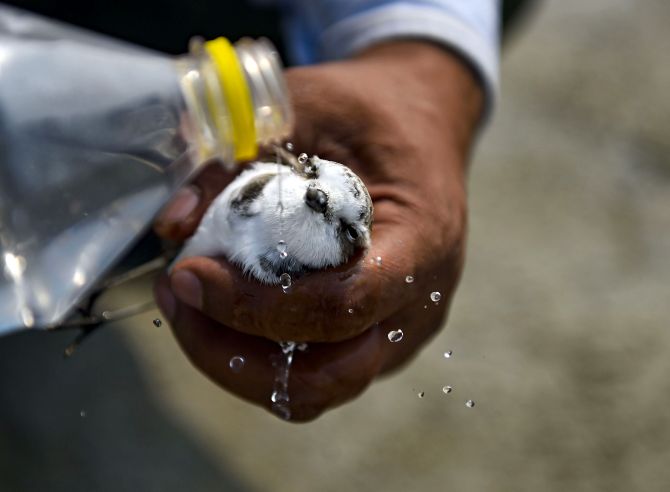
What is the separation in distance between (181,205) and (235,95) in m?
0.15

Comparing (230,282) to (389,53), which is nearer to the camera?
(230,282)

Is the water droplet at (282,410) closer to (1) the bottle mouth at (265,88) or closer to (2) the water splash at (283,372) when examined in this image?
(2) the water splash at (283,372)

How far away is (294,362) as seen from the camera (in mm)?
793

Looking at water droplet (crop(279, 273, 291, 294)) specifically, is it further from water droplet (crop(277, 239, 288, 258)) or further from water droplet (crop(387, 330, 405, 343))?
water droplet (crop(387, 330, 405, 343))

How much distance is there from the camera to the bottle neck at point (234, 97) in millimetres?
739

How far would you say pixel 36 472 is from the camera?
1457 mm

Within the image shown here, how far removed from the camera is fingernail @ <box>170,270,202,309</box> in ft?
2.43

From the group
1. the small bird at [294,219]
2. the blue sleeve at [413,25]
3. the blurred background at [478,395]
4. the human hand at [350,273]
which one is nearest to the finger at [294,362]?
the human hand at [350,273]

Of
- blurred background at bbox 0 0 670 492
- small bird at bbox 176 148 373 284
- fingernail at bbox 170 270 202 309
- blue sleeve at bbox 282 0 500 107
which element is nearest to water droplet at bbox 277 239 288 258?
small bird at bbox 176 148 373 284

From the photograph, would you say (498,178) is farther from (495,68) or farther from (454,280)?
(454,280)

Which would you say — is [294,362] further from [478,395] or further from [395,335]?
[478,395]

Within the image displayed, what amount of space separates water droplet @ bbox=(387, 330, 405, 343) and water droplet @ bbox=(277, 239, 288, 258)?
0.20m

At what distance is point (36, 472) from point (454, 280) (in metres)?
0.88

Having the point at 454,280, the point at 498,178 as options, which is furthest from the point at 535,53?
the point at 454,280
